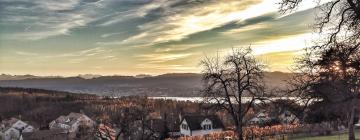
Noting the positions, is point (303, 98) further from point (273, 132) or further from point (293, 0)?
point (273, 132)

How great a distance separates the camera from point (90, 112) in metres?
Result: 158

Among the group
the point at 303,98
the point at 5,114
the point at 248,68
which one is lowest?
the point at 5,114

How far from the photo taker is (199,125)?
74625mm

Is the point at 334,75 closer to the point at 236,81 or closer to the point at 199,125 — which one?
the point at 236,81

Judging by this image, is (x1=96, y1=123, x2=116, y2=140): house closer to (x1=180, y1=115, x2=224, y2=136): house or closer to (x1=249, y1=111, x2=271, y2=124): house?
(x1=249, y1=111, x2=271, y2=124): house

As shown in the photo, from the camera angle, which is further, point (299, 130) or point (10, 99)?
point (10, 99)

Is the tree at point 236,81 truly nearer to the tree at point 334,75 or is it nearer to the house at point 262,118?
the tree at point 334,75

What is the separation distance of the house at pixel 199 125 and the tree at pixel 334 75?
45.4 m

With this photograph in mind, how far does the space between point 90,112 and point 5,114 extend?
123ft

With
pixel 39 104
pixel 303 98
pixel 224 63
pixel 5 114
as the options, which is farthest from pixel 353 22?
pixel 39 104

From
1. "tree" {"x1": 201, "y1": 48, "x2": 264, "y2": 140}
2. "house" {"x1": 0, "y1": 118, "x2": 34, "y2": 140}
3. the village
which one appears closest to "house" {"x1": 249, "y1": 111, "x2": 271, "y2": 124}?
the village

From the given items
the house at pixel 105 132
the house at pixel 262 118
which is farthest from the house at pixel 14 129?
the house at pixel 105 132

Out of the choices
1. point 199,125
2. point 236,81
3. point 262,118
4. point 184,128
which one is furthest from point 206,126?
point 236,81

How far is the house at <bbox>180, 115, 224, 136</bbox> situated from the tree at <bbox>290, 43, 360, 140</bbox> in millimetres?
45430
